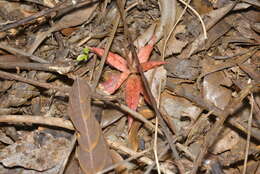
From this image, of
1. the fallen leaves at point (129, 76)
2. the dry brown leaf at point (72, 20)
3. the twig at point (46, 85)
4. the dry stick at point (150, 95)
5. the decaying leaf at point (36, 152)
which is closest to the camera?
the dry stick at point (150, 95)

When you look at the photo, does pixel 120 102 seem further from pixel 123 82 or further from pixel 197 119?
pixel 197 119

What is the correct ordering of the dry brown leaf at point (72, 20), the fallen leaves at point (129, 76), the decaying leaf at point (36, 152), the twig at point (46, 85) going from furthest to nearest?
the dry brown leaf at point (72, 20)
the fallen leaves at point (129, 76)
the decaying leaf at point (36, 152)
the twig at point (46, 85)

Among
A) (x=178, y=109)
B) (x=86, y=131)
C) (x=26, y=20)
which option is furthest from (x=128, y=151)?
Result: (x=26, y=20)

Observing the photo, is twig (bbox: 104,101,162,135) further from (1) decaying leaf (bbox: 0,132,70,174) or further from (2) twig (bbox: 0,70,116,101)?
(1) decaying leaf (bbox: 0,132,70,174)

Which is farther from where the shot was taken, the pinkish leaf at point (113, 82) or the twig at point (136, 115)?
the pinkish leaf at point (113, 82)

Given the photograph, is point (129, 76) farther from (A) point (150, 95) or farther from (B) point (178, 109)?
(B) point (178, 109)

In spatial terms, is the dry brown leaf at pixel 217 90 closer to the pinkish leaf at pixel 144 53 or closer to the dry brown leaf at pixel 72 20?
the pinkish leaf at pixel 144 53

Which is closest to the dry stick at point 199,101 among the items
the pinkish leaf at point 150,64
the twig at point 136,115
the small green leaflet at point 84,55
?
the pinkish leaf at point 150,64
